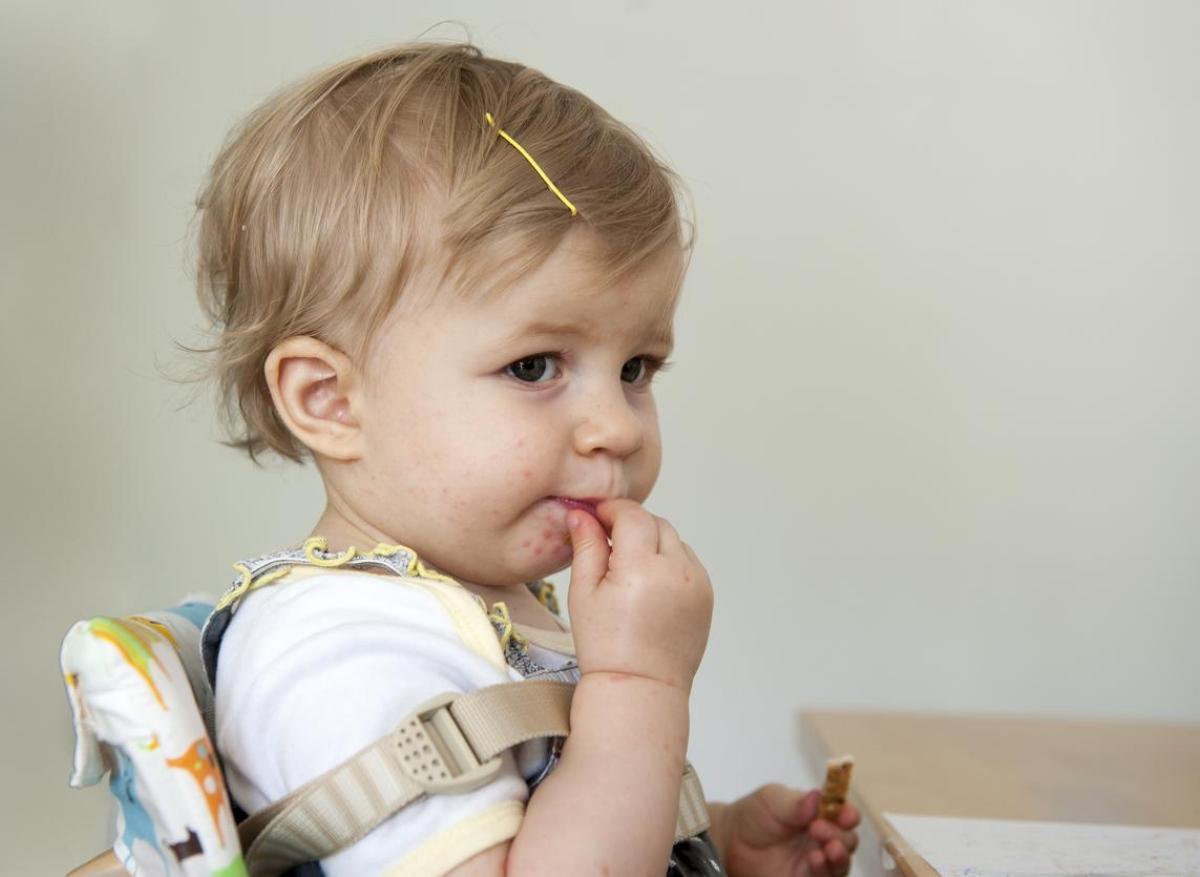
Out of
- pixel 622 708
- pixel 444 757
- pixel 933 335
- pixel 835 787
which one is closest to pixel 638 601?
pixel 622 708

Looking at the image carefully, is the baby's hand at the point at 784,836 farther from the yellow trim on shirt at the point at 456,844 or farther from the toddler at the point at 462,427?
the yellow trim on shirt at the point at 456,844

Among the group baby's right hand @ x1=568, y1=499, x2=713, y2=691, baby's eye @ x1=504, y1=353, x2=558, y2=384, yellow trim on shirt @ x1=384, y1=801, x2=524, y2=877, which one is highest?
baby's eye @ x1=504, y1=353, x2=558, y2=384

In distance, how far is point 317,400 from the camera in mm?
861

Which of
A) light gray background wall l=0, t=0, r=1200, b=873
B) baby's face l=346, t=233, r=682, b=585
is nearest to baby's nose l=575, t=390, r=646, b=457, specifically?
baby's face l=346, t=233, r=682, b=585

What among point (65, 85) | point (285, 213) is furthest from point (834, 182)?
point (285, 213)

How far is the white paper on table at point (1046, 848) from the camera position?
2.69 feet

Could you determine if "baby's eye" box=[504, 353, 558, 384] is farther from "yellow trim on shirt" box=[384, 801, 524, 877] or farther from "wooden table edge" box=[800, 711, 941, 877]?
"wooden table edge" box=[800, 711, 941, 877]

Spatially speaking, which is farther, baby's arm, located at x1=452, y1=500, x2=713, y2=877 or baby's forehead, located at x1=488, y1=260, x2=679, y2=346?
baby's forehead, located at x1=488, y1=260, x2=679, y2=346

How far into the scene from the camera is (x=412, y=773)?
633 mm

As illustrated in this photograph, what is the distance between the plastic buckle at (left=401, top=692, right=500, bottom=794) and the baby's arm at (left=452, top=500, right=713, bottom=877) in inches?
1.5

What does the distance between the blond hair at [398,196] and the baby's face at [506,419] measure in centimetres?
2

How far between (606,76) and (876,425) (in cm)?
69

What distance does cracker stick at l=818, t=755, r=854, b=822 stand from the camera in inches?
41.6

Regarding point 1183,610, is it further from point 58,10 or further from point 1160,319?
point 58,10
